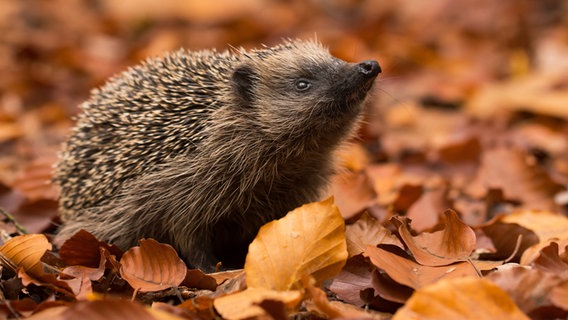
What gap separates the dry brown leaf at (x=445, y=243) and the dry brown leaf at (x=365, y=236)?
0.40 ft

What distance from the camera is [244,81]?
5.57 metres

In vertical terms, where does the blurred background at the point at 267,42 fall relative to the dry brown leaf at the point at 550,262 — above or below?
above

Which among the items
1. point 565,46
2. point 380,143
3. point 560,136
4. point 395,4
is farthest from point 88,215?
point 395,4

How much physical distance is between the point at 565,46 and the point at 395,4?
4.86 m

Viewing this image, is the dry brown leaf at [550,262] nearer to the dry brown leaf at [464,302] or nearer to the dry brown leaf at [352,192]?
the dry brown leaf at [464,302]

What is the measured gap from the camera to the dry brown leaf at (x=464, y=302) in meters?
3.33

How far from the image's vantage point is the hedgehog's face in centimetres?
530

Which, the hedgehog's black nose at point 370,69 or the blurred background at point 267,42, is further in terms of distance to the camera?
the blurred background at point 267,42

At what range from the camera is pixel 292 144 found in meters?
5.40

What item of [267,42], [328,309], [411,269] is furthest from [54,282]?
[267,42]

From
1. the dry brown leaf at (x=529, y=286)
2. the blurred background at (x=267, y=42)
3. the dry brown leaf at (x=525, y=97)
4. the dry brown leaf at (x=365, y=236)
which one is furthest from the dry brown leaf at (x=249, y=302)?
the dry brown leaf at (x=525, y=97)

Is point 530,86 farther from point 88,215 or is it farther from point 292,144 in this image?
point 88,215

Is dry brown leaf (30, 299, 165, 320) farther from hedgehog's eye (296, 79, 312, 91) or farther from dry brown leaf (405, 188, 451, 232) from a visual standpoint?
dry brown leaf (405, 188, 451, 232)

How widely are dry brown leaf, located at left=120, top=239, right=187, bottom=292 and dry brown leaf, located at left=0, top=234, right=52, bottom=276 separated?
1.57 ft
